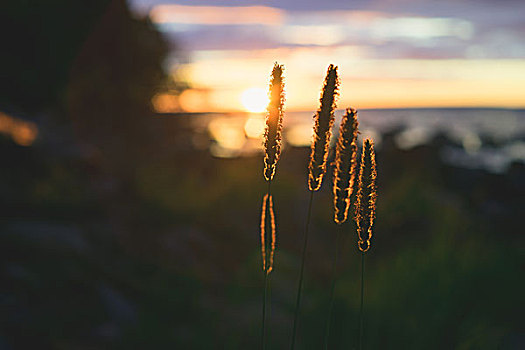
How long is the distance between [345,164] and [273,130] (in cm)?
24

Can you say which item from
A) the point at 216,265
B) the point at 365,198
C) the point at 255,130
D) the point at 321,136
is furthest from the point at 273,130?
the point at 255,130

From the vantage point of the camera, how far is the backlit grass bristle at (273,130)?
159 cm

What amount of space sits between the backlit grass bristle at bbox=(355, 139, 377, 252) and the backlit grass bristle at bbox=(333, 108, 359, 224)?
0.18 ft

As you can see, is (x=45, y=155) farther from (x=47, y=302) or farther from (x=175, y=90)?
(x=175, y=90)

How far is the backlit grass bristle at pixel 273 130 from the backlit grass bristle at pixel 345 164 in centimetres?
19

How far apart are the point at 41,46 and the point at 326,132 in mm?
18404

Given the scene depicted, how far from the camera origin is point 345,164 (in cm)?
156

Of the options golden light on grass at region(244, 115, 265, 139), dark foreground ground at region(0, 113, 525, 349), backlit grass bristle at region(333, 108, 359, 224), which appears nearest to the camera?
backlit grass bristle at region(333, 108, 359, 224)

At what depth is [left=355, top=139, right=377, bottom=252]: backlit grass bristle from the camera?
161cm

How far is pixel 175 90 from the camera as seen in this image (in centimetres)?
2864

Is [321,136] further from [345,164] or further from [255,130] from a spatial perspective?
[255,130]

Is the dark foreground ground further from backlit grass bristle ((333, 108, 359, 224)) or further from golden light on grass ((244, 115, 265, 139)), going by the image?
backlit grass bristle ((333, 108, 359, 224))

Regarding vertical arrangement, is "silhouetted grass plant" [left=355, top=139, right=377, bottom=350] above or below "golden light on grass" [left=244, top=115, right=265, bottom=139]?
below

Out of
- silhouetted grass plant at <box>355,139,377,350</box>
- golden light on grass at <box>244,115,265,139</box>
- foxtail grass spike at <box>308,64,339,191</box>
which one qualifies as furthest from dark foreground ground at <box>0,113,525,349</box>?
foxtail grass spike at <box>308,64,339,191</box>
